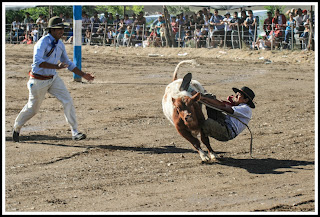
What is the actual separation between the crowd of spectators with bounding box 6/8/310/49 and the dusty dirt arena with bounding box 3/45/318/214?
5749mm

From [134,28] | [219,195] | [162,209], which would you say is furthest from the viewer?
[134,28]

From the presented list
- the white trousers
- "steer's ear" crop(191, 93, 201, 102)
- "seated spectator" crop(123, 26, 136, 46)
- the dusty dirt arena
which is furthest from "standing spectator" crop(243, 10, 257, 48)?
"steer's ear" crop(191, 93, 201, 102)

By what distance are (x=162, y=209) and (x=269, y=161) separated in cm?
265

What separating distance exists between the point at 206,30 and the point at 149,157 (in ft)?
50.9

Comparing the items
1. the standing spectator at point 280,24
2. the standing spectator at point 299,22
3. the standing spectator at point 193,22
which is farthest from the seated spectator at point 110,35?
the standing spectator at point 299,22

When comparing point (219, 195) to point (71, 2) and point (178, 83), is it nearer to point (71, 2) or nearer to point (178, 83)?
point (178, 83)

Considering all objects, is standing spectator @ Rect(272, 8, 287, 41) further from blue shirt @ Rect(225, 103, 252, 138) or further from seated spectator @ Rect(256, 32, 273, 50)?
blue shirt @ Rect(225, 103, 252, 138)

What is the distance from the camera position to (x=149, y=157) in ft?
26.8

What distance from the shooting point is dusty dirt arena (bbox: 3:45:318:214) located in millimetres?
6203

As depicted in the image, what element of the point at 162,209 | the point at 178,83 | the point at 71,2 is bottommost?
the point at 162,209

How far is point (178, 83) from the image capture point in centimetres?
818

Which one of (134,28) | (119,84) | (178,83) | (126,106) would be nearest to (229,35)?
(134,28)

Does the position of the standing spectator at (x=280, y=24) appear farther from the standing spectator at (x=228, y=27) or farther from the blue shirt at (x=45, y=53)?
the blue shirt at (x=45, y=53)

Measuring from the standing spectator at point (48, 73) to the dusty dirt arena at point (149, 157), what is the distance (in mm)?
495
